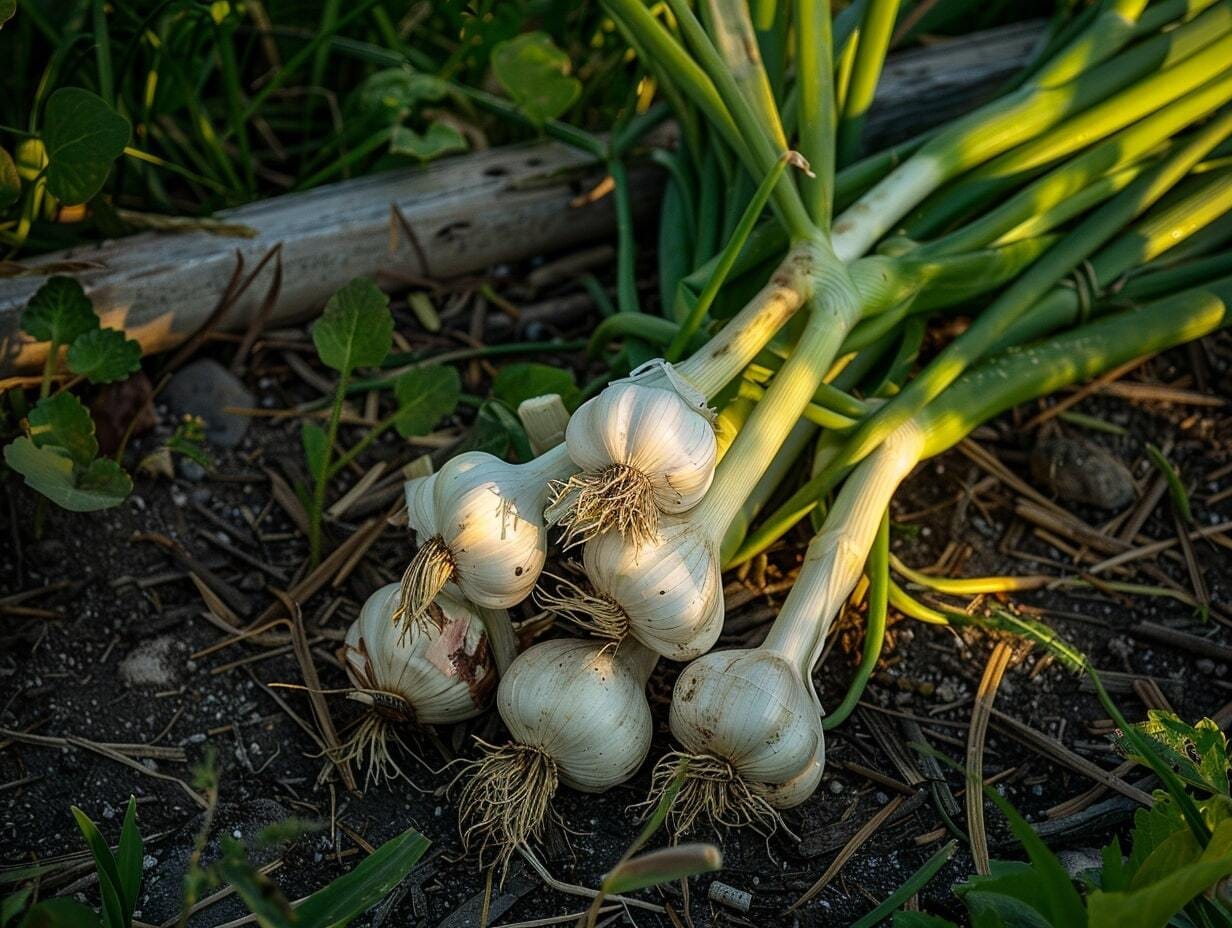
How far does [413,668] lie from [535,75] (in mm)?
1181

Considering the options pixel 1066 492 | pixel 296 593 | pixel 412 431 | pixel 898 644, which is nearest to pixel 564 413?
pixel 412 431

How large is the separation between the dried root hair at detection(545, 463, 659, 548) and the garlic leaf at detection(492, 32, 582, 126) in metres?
1.05

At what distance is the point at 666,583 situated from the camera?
1.30 m

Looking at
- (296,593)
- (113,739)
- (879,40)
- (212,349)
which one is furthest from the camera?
(212,349)

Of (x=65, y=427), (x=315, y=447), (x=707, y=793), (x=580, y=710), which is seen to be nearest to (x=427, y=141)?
(x=315, y=447)

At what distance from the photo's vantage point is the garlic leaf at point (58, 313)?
1685 millimetres

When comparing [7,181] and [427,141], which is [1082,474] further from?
[7,181]

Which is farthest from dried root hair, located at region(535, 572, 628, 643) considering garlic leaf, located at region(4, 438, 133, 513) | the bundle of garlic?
garlic leaf, located at region(4, 438, 133, 513)

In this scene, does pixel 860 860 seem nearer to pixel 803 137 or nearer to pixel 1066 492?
pixel 1066 492

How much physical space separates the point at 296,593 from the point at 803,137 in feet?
3.35

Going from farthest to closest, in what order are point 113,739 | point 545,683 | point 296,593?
point 296,593
point 113,739
point 545,683

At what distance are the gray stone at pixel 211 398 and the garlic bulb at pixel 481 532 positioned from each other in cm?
66

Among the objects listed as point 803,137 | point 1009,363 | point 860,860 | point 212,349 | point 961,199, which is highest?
point 803,137

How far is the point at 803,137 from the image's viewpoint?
1.72 meters
